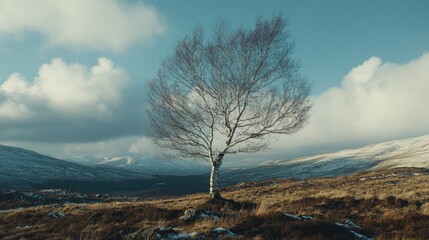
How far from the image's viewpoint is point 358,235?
12688 mm

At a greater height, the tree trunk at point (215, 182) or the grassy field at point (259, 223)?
the tree trunk at point (215, 182)

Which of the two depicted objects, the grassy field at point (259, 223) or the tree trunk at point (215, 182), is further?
the tree trunk at point (215, 182)

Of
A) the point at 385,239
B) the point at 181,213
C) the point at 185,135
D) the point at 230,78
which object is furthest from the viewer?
the point at 185,135

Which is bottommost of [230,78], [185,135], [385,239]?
[385,239]

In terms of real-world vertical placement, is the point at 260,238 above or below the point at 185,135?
below

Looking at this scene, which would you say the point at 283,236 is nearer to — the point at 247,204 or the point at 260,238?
the point at 260,238

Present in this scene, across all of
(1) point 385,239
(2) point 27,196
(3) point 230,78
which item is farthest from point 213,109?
(2) point 27,196

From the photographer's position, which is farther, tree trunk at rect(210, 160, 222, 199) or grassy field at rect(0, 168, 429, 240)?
tree trunk at rect(210, 160, 222, 199)

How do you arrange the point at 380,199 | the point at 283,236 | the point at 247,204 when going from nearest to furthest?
1. the point at 283,236
2. the point at 380,199
3. the point at 247,204

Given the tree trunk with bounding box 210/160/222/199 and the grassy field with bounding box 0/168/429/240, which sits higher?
the tree trunk with bounding box 210/160/222/199

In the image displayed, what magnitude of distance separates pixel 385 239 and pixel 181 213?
31.6 feet

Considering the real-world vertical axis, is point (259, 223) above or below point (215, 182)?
below

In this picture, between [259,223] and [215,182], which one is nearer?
[259,223]

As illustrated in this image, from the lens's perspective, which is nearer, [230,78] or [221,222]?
[221,222]
